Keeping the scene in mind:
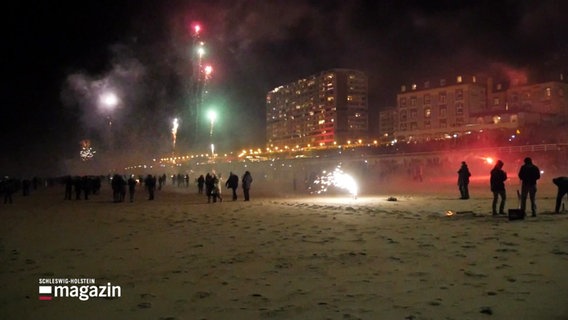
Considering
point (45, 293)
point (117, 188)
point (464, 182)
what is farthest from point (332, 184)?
point (45, 293)

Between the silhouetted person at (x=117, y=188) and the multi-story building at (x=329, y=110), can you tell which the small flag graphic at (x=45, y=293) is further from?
the multi-story building at (x=329, y=110)

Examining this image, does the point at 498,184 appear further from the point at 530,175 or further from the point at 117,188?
the point at 117,188

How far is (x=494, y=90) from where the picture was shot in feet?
282

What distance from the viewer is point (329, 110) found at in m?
141

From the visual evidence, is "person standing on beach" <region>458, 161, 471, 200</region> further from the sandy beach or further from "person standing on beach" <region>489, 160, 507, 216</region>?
the sandy beach

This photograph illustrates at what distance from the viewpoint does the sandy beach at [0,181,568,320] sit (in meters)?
5.48

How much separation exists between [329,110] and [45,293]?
13680 cm

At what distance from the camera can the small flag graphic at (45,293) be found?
6207 millimetres

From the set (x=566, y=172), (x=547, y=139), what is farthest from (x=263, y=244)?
(x=547, y=139)

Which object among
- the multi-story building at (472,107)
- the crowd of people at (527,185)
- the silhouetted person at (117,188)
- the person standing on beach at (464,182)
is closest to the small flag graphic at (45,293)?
the crowd of people at (527,185)

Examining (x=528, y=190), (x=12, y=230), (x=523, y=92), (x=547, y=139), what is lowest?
(x=12, y=230)

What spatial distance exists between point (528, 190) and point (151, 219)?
1142 cm

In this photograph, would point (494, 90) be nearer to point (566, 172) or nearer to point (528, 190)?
point (566, 172)

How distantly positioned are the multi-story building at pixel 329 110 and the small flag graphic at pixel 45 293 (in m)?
127
